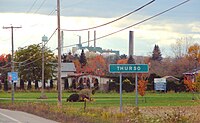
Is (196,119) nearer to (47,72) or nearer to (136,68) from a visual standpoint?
(136,68)

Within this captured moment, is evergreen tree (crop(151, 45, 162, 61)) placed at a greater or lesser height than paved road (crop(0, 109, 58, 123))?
greater

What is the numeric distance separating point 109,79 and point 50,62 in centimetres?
1395

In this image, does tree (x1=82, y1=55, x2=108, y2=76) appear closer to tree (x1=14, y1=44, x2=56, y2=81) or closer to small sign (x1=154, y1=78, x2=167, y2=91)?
tree (x1=14, y1=44, x2=56, y2=81)

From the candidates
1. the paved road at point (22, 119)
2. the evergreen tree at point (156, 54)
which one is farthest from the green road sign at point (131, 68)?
the evergreen tree at point (156, 54)

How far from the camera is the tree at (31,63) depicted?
114500 millimetres

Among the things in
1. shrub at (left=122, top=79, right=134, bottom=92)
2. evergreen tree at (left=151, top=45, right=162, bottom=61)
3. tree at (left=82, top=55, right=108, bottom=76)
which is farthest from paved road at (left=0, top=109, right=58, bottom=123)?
evergreen tree at (left=151, top=45, right=162, bottom=61)

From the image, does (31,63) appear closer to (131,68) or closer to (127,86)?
(127,86)

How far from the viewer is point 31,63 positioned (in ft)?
378

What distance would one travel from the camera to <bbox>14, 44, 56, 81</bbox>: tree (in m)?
114

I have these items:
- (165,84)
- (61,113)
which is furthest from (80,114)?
(165,84)

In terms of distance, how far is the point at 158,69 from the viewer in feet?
473

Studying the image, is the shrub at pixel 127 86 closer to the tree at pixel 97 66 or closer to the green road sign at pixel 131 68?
the tree at pixel 97 66

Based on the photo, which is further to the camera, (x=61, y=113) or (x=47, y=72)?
(x=47, y=72)

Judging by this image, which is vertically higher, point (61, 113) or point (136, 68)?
point (136, 68)
